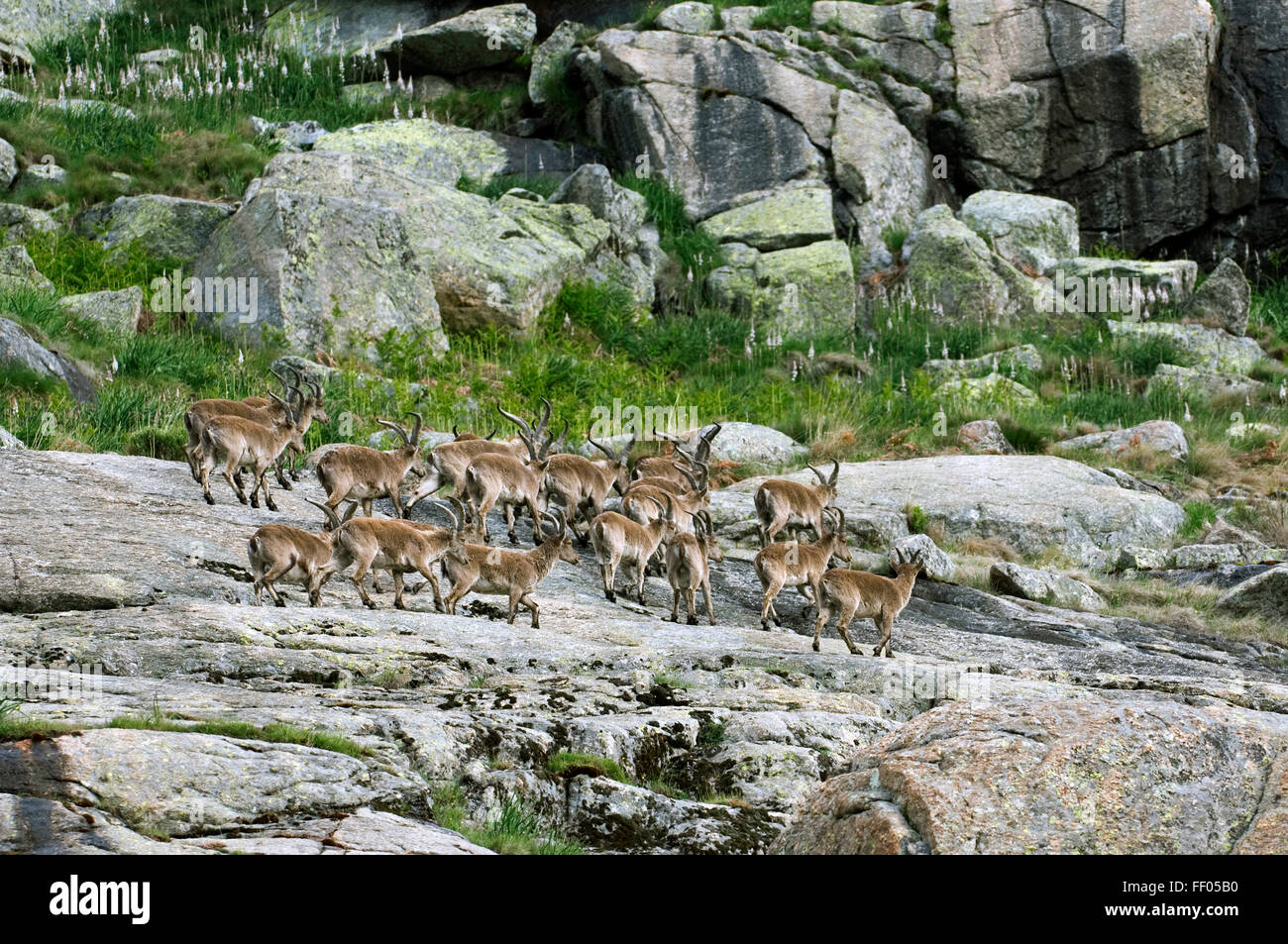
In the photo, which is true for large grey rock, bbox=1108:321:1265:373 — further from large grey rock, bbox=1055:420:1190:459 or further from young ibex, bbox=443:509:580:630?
young ibex, bbox=443:509:580:630

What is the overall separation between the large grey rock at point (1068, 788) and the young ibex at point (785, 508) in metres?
9.60

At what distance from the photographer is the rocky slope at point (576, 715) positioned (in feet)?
19.3

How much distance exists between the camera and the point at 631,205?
30766mm

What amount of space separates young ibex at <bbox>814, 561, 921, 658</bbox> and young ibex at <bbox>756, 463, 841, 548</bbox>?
9.83 ft

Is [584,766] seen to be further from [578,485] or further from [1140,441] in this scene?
[1140,441]

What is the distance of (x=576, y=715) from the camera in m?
8.81

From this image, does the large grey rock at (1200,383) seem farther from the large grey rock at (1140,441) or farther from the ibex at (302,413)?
the ibex at (302,413)

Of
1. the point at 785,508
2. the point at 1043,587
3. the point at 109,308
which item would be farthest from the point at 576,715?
the point at 109,308

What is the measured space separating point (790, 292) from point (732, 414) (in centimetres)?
599

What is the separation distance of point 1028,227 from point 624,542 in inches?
837

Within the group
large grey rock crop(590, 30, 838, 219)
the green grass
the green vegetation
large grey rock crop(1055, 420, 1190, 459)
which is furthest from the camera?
large grey rock crop(590, 30, 838, 219)

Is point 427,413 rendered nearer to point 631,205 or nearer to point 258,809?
point 631,205

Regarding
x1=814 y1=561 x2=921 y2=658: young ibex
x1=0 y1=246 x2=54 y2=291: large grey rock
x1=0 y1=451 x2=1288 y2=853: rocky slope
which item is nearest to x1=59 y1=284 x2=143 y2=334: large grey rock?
x1=0 y1=246 x2=54 y2=291: large grey rock

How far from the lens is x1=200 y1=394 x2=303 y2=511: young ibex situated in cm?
1430
